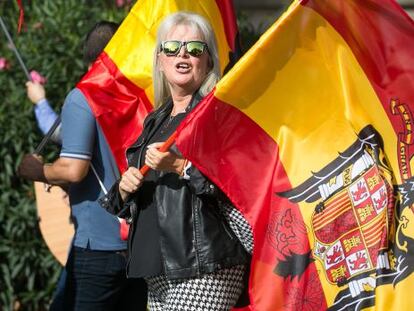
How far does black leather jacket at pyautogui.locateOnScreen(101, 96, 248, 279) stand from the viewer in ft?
13.4

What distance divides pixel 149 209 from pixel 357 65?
98 cm

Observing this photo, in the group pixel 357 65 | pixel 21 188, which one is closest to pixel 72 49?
pixel 21 188

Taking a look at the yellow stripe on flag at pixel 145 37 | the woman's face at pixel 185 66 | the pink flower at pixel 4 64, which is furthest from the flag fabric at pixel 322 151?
the pink flower at pixel 4 64

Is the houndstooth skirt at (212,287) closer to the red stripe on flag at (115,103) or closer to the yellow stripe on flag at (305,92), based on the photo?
the yellow stripe on flag at (305,92)

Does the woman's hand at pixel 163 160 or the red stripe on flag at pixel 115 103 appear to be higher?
the red stripe on flag at pixel 115 103

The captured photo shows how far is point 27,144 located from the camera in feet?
23.5

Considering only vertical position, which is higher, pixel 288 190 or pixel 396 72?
pixel 396 72

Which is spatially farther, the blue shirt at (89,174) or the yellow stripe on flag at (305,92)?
the blue shirt at (89,174)

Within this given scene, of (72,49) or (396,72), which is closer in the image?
(396,72)

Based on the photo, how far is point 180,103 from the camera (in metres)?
4.41

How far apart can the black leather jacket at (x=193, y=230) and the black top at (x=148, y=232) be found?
0.19ft

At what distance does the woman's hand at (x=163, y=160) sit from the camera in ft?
13.3

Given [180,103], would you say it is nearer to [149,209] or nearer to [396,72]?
[149,209]

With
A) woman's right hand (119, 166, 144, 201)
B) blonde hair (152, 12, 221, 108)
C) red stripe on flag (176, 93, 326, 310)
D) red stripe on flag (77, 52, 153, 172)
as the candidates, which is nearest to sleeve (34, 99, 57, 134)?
red stripe on flag (77, 52, 153, 172)
